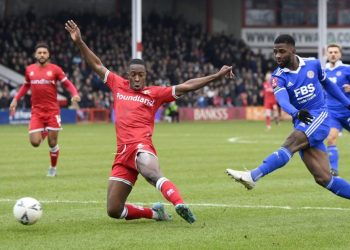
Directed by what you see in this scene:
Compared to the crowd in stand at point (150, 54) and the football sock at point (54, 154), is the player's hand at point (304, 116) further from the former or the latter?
the crowd in stand at point (150, 54)

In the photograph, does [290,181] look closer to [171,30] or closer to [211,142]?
[211,142]

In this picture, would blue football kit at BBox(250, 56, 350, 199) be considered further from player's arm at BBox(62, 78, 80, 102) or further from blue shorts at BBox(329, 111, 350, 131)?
player's arm at BBox(62, 78, 80, 102)

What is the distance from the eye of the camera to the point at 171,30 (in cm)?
5884

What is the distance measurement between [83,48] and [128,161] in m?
1.56

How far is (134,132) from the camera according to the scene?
12172 mm

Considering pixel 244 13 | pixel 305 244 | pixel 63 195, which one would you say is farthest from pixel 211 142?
pixel 244 13

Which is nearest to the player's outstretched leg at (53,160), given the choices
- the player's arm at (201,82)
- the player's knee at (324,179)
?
the player's arm at (201,82)

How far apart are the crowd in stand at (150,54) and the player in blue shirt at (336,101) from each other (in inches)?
1112

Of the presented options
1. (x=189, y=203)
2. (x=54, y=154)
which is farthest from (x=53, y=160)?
(x=189, y=203)

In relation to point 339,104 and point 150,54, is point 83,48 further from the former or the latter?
point 150,54

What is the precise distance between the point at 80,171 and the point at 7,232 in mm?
9160

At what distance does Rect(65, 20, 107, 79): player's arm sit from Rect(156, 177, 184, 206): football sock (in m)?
1.79

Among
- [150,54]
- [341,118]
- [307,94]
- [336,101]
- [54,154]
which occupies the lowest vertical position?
[54,154]

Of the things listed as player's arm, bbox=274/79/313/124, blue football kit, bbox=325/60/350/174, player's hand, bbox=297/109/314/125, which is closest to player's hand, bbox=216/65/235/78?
player's arm, bbox=274/79/313/124
